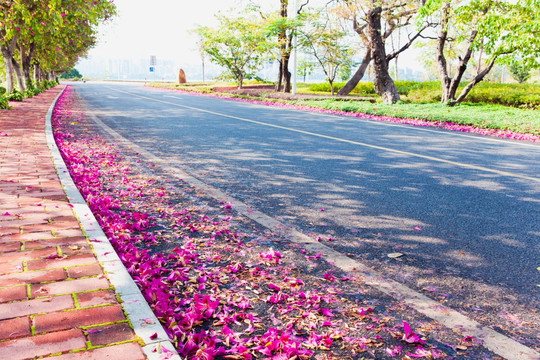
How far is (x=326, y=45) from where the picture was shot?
29.0m

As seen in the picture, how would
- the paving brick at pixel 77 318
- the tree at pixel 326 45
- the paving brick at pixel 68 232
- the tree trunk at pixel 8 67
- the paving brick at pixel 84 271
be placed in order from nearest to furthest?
the paving brick at pixel 77 318 < the paving brick at pixel 84 271 < the paving brick at pixel 68 232 < the tree trunk at pixel 8 67 < the tree at pixel 326 45

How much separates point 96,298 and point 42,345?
49cm

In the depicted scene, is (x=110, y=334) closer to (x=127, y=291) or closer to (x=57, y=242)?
(x=127, y=291)

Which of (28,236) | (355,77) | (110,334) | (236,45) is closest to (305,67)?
(355,77)

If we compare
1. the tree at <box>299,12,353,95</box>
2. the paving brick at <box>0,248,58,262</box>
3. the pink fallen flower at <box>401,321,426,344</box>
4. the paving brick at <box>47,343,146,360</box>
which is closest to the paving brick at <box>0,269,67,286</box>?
the paving brick at <box>0,248,58,262</box>

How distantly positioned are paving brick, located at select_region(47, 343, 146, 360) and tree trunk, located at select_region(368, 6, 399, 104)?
19.9 metres

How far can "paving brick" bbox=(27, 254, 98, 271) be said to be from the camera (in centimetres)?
308

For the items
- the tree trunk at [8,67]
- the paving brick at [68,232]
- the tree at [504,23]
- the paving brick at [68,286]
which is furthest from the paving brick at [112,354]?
the tree trunk at [8,67]

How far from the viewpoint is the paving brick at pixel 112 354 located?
2.07 m

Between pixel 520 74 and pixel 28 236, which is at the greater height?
pixel 520 74

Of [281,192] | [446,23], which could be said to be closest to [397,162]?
[281,192]

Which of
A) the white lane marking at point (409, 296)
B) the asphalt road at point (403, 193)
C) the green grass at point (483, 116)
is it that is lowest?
the white lane marking at point (409, 296)

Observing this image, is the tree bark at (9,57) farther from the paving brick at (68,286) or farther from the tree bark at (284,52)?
the paving brick at (68,286)

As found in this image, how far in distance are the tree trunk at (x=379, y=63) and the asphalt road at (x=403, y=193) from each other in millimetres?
10344
